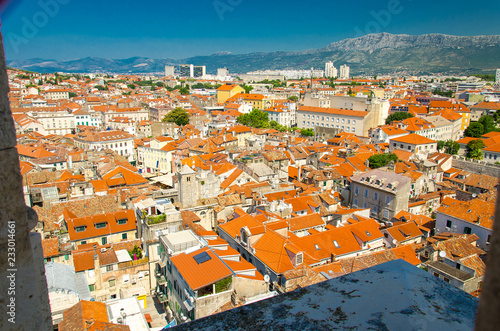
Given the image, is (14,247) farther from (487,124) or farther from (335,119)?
(487,124)

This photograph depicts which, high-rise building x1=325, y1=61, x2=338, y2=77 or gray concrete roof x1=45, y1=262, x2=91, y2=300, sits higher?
high-rise building x1=325, y1=61, x2=338, y2=77

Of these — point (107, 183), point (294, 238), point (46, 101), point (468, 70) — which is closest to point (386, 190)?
point (294, 238)

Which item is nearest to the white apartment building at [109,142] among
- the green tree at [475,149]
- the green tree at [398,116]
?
the green tree at [398,116]

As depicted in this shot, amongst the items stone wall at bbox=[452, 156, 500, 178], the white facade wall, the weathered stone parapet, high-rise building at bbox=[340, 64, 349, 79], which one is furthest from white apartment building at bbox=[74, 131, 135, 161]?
high-rise building at bbox=[340, 64, 349, 79]

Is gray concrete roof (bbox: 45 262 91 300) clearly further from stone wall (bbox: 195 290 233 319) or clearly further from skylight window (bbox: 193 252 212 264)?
stone wall (bbox: 195 290 233 319)

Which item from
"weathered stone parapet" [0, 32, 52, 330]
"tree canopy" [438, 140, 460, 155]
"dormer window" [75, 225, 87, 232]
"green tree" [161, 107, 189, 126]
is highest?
"weathered stone parapet" [0, 32, 52, 330]

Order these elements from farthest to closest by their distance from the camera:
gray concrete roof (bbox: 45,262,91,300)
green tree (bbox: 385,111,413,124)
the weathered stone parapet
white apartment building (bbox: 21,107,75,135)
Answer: green tree (bbox: 385,111,413,124) → white apartment building (bbox: 21,107,75,135) → gray concrete roof (bbox: 45,262,91,300) → the weathered stone parapet

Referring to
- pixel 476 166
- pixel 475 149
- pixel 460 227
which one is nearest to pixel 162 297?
pixel 460 227
